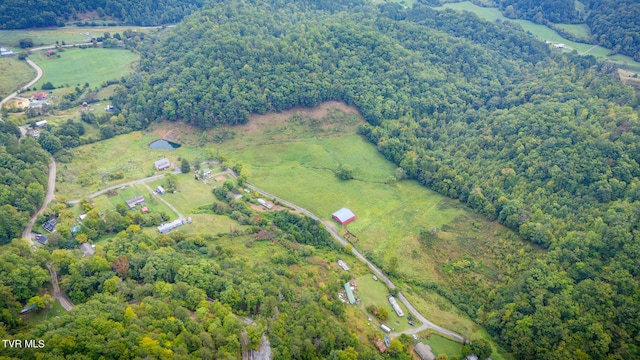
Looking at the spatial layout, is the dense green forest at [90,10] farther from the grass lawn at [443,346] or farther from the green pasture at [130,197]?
the grass lawn at [443,346]

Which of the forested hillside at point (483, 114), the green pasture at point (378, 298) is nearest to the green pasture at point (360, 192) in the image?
the forested hillside at point (483, 114)

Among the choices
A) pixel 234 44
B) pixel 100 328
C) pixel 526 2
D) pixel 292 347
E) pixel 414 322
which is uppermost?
pixel 526 2

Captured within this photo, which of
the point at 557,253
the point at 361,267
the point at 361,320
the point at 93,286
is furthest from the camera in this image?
the point at 361,267

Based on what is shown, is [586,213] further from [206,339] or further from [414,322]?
[206,339]

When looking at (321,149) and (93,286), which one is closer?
(93,286)

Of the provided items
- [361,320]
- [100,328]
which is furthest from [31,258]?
[361,320]

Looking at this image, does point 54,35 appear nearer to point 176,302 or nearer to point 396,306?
point 176,302

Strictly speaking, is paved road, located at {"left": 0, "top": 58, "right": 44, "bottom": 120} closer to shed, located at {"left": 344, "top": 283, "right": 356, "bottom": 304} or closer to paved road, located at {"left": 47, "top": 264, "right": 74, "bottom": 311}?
paved road, located at {"left": 47, "top": 264, "right": 74, "bottom": 311}

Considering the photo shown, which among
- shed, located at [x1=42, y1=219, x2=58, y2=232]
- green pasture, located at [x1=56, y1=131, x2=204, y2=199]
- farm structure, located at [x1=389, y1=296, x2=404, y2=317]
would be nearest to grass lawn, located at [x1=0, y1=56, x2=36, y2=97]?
green pasture, located at [x1=56, y1=131, x2=204, y2=199]
